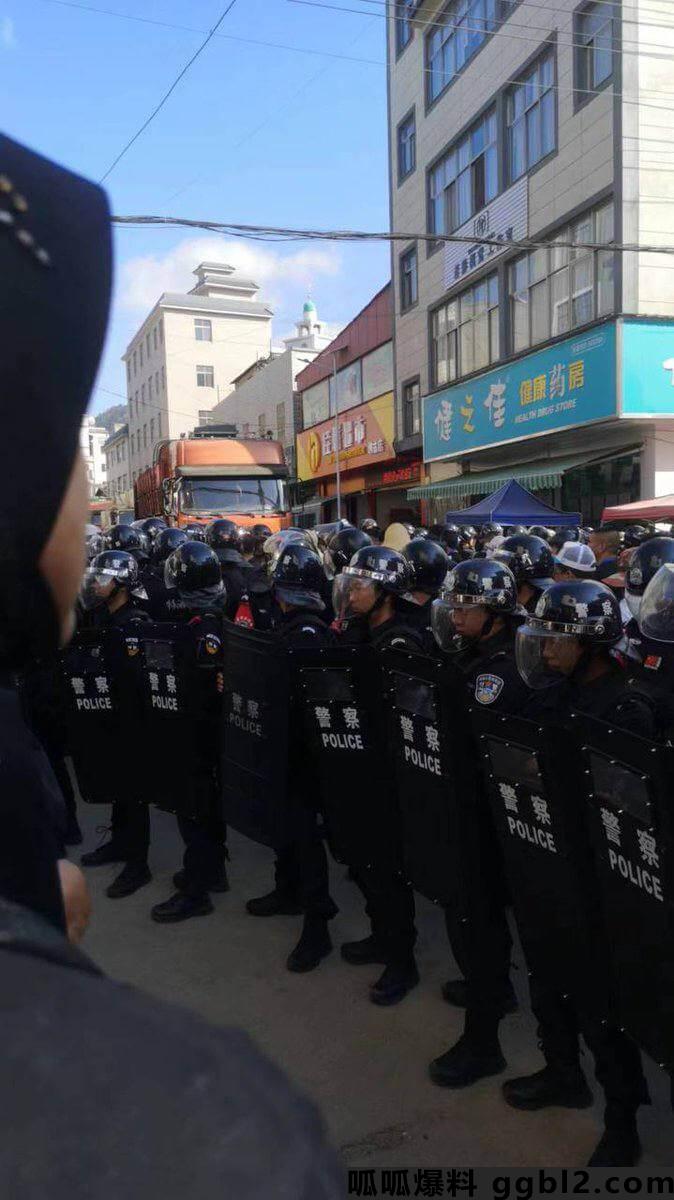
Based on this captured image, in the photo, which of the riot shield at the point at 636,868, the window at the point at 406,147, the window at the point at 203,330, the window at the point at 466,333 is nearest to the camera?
the riot shield at the point at 636,868

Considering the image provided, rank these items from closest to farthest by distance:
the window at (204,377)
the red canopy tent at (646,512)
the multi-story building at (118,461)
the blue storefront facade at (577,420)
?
1. the red canopy tent at (646,512)
2. the blue storefront facade at (577,420)
3. the window at (204,377)
4. the multi-story building at (118,461)

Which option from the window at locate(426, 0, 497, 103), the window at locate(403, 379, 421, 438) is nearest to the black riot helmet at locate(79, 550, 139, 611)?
the window at locate(426, 0, 497, 103)

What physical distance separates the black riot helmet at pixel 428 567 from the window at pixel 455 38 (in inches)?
773

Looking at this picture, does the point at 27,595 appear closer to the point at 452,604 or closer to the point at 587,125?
the point at 452,604

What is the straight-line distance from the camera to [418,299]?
84.9ft

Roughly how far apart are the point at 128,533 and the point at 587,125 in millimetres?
13231

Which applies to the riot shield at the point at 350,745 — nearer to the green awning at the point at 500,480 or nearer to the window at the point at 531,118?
the green awning at the point at 500,480

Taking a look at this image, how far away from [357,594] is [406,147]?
88.0 feet

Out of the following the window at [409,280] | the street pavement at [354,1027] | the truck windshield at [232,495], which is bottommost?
the street pavement at [354,1027]

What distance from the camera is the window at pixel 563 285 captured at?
1636 cm

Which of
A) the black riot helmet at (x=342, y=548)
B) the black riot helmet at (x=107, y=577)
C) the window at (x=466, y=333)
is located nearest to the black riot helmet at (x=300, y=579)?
the black riot helmet at (x=107, y=577)

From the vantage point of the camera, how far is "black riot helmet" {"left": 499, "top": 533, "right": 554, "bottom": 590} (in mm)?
6988

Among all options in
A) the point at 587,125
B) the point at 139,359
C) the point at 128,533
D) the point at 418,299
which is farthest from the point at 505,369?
the point at 139,359

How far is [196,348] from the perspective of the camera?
5828 cm
